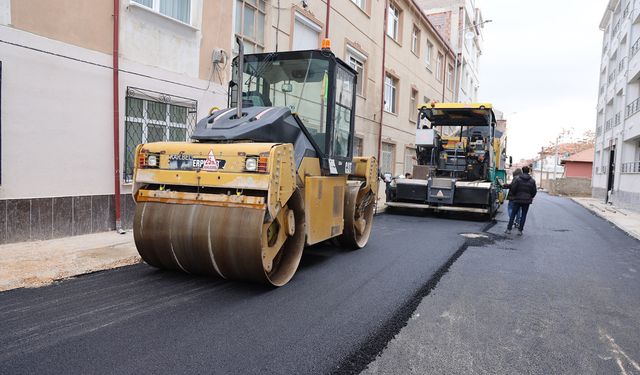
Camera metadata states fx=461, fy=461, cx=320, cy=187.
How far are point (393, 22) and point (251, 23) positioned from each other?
1015cm

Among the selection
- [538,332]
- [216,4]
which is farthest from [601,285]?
[216,4]

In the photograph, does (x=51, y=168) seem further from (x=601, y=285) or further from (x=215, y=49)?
(x=601, y=285)

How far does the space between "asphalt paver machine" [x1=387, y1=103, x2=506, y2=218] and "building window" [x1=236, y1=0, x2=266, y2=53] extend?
5103 mm

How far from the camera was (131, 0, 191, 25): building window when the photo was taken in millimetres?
8070

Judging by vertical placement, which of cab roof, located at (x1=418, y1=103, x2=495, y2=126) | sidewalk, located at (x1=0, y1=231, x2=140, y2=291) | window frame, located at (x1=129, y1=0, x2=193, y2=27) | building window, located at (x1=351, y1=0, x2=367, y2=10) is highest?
building window, located at (x1=351, y1=0, x2=367, y2=10)

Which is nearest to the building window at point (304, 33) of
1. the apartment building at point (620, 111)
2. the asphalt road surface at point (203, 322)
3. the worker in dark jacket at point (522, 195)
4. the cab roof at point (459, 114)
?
the cab roof at point (459, 114)

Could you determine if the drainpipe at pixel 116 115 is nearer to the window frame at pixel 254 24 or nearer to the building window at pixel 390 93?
the window frame at pixel 254 24

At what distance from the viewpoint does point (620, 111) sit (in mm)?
24000

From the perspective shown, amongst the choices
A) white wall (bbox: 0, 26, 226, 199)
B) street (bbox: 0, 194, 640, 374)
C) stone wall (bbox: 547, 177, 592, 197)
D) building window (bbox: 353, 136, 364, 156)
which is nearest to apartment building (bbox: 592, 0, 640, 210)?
stone wall (bbox: 547, 177, 592, 197)

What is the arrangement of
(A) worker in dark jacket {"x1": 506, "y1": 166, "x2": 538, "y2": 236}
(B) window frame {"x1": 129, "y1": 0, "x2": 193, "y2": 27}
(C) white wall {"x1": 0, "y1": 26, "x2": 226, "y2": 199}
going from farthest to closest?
(A) worker in dark jacket {"x1": 506, "y1": 166, "x2": 538, "y2": 236} < (B) window frame {"x1": 129, "y1": 0, "x2": 193, "y2": 27} < (C) white wall {"x1": 0, "y1": 26, "x2": 226, "y2": 199}

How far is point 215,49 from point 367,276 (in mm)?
6075

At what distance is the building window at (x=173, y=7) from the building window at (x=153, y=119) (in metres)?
1.52

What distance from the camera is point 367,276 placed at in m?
5.30

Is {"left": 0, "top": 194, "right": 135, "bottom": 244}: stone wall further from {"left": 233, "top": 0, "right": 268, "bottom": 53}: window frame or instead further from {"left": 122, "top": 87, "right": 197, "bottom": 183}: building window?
{"left": 233, "top": 0, "right": 268, "bottom": 53}: window frame
